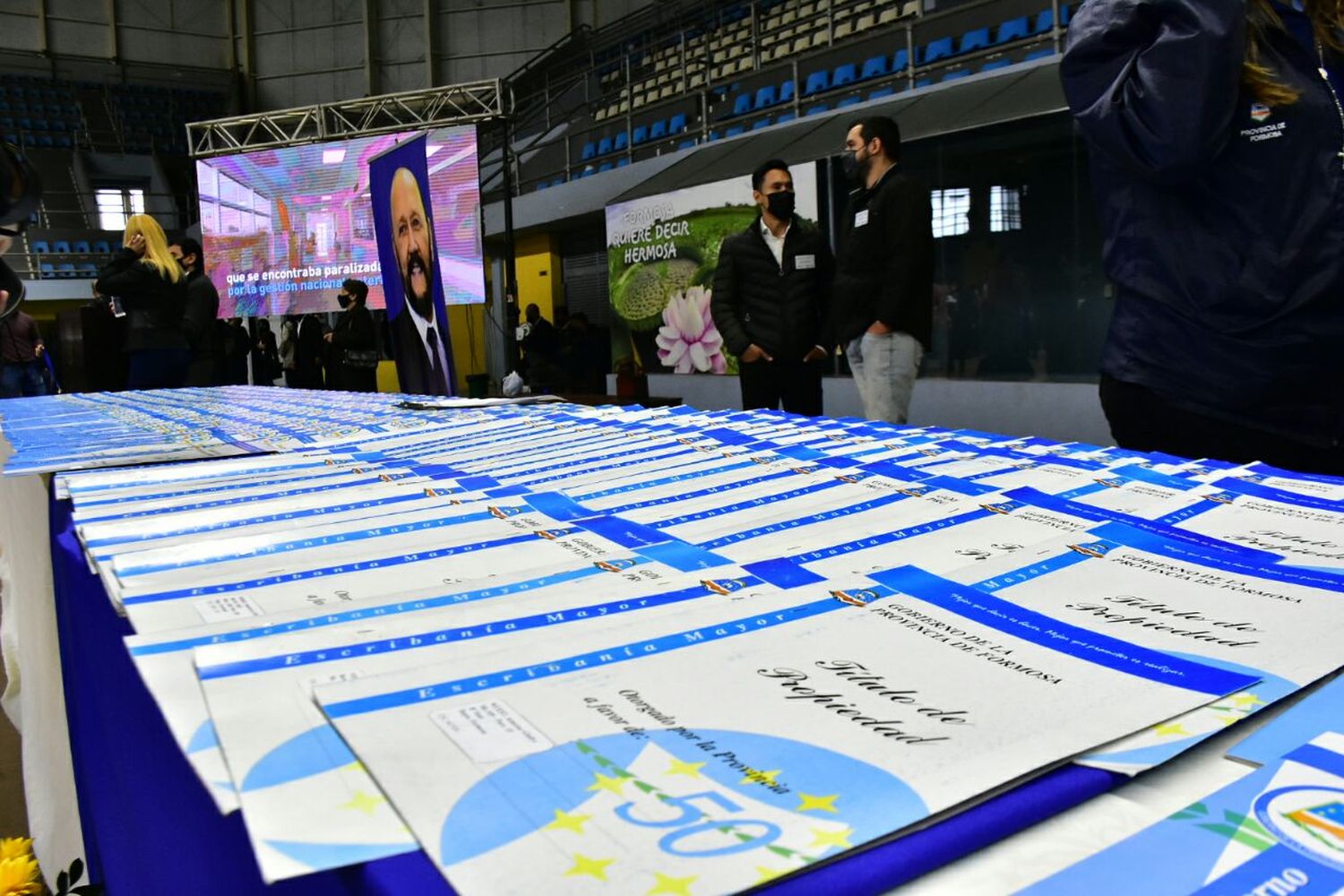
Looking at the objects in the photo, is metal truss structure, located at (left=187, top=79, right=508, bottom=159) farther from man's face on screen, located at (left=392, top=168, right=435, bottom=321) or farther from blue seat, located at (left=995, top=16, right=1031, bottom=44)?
man's face on screen, located at (left=392, top=168, right=435, bottom=321)

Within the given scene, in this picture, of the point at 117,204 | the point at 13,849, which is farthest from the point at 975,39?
the point at 117,204

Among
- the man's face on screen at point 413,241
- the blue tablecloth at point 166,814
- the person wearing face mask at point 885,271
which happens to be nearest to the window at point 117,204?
the man's face on screen at point 413,241

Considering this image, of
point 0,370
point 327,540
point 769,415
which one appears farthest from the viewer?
point 0,370

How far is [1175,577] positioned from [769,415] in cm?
87

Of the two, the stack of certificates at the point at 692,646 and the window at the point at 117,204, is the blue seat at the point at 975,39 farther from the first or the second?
the window at the point at 117,204

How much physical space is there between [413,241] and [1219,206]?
124 inches

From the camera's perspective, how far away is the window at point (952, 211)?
16.0ft

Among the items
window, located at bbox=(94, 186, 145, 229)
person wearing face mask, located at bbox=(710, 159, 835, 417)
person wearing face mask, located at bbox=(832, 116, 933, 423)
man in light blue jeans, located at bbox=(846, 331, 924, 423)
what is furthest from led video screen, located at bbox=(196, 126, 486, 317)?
window, located at bbox=(94, 186, 145, 229)

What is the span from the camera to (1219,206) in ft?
3.23

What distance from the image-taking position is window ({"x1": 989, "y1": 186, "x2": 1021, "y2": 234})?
469cm

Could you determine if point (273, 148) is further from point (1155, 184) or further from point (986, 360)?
point (1155, 184)

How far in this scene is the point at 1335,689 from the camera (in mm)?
339

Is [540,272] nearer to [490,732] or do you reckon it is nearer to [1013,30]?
[1013,30]

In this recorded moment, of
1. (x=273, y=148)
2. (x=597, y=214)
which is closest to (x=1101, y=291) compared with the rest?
(x=597, y=214)
